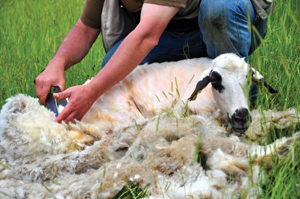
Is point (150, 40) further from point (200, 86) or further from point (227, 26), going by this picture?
point (227, 26)

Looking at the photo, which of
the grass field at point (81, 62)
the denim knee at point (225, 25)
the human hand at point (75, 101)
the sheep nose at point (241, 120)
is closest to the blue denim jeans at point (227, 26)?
the denim knee at point (225, 25)

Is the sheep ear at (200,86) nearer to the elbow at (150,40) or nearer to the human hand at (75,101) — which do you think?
the elbow at (150,40)

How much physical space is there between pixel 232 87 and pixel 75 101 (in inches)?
38.3

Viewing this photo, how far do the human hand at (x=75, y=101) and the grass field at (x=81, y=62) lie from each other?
0.80 meters

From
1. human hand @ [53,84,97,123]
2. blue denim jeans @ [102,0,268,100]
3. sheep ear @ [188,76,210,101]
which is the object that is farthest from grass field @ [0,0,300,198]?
human hand @ [53,84,97,123]

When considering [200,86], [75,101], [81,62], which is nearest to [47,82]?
[75,101]

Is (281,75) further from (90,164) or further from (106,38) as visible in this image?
(90,164)

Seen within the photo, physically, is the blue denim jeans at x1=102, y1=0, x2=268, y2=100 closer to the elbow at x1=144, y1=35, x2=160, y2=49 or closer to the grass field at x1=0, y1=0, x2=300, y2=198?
the grass field at x1=0, y1=0, x2=300, y2=198

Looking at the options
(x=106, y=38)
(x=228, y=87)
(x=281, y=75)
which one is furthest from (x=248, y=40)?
(x=106, y=38)

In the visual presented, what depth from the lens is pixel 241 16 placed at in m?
2.00

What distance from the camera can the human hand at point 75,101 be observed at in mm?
1668

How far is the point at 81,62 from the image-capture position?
10.3 ft

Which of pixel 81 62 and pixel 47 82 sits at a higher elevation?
pixel 47 82

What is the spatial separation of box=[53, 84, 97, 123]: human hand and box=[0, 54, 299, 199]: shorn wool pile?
0.08m
